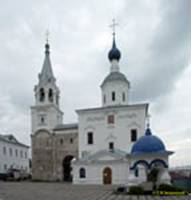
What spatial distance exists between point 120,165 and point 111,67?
45.0ft

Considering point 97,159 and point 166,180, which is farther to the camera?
point 97,159

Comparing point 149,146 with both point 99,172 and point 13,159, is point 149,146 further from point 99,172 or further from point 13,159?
point 13,159

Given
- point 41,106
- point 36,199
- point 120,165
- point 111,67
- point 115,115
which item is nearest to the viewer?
point 36,199

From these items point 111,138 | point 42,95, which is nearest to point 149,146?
point 111,138

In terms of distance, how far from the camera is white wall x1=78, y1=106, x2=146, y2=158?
42.5 meters

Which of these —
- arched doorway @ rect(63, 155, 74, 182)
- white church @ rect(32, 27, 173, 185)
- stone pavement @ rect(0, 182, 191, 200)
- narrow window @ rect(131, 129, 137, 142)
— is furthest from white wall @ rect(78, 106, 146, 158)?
stone pavement @ rect(0, 182, 191, 200)

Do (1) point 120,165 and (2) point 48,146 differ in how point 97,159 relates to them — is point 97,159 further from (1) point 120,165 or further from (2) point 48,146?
(2) point 48,146

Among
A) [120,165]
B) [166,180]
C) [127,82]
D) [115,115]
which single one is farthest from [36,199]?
[127,82]

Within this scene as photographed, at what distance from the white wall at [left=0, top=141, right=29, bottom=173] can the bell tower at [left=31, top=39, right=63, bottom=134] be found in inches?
504

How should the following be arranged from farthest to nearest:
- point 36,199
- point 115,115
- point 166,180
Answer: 1. point 115,115
2. point 166,180
3. point 36,199

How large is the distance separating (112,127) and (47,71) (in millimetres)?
13964

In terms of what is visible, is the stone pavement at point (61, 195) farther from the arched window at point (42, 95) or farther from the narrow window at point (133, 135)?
the arched window at point (42, 95)

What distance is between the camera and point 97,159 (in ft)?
131

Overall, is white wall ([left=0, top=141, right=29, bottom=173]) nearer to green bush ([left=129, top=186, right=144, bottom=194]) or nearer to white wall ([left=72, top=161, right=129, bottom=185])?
white wall ([left=72, top=161, right=129, bottom=185])
